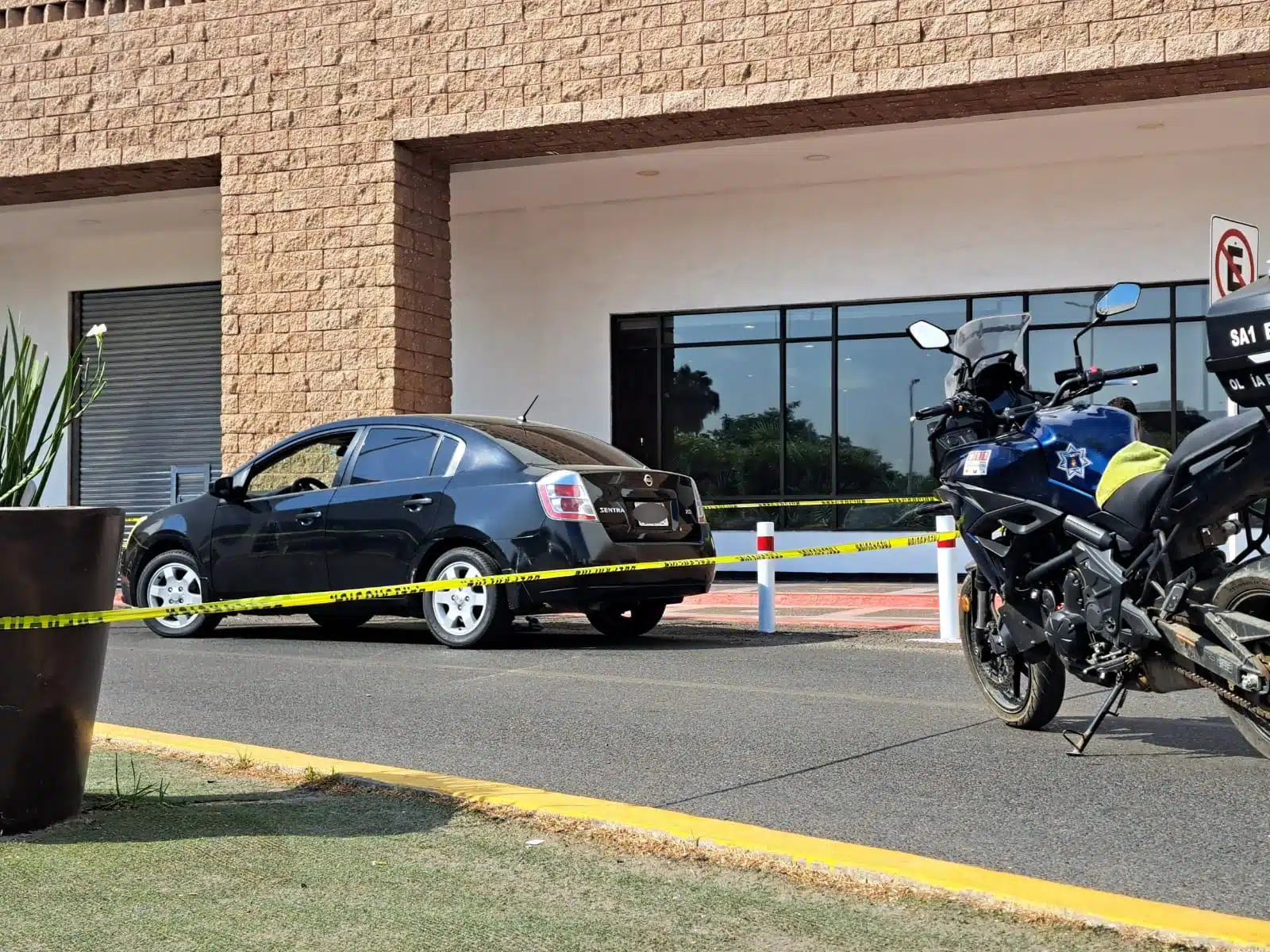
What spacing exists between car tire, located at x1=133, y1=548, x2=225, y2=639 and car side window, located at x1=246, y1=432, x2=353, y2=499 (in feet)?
2.43

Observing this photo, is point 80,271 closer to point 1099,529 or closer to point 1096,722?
point 1099,529

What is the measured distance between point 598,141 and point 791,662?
27.8 ft

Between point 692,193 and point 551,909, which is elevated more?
point 692,193

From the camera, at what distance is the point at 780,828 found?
5098mm

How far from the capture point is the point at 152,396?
23.6 meters

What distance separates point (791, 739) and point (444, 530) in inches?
174

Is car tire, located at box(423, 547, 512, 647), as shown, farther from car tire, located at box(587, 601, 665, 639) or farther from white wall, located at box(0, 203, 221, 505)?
white wall, located at box(0, 203, 221, 505)

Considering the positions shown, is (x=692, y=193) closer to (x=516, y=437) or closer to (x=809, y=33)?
(x=809, y=33)

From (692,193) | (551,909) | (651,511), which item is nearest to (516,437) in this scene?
(651,511)

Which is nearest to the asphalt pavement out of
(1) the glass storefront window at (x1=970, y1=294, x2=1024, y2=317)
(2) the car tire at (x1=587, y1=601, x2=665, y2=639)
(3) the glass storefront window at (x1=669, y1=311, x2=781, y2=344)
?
(2) the car tire at (x1=587, y1=601, x2=665, y2=639)

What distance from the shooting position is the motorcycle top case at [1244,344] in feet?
16.0

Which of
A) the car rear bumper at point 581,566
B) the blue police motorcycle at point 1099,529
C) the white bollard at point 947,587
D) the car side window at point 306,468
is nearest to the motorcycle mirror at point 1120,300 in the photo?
the blue police motorcycle at point 1099,529

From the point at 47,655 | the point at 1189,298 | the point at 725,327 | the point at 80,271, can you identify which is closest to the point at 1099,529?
the point at 47,655

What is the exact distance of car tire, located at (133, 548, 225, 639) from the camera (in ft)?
39.8
